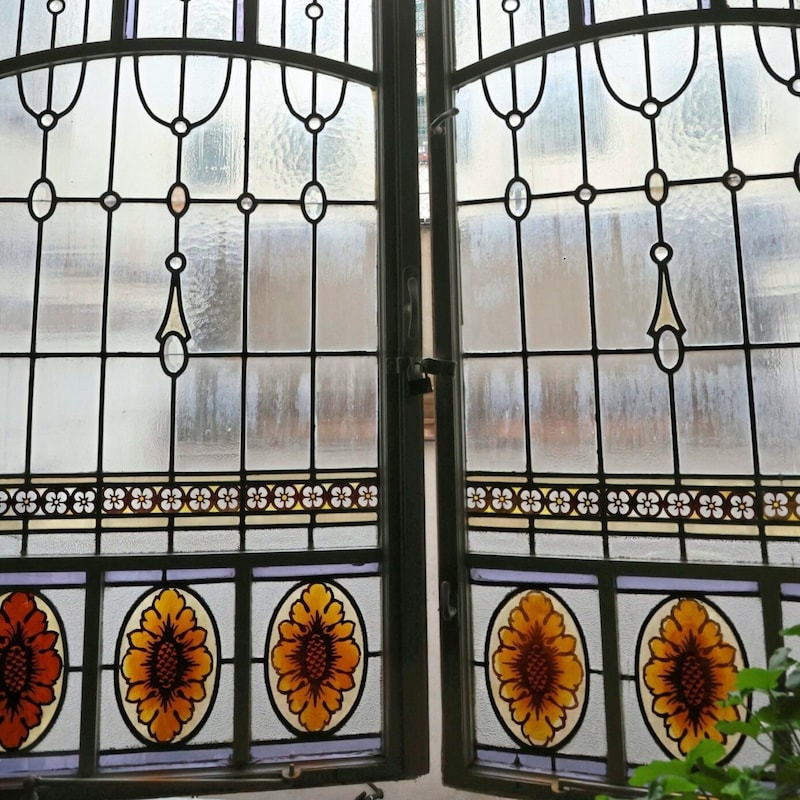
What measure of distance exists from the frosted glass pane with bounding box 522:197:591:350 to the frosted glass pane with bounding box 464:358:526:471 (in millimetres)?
96

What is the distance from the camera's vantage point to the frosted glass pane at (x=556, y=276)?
1.48 metres

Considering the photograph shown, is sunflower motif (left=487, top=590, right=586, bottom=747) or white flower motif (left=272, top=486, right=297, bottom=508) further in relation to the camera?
white flower motif (left=272, top=486, right=297, bottom=508)

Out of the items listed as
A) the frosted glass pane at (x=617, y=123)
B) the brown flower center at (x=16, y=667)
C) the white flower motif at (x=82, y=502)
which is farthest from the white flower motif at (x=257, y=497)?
the frosted glass pane at (x=617, y=123)

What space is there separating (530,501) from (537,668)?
36 cm

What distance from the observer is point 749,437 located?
53.8 inches

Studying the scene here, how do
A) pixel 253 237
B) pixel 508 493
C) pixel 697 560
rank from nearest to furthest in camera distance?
1. pixel 697 560
2. pixel 508 493
3. pixel 253 237

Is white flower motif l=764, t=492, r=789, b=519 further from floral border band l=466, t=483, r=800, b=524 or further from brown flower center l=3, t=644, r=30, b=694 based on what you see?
brown flower center l=3, t=644, r=30, b=694

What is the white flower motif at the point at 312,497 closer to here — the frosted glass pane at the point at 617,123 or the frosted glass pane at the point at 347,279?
the frosted glass pane at the point at 347,279

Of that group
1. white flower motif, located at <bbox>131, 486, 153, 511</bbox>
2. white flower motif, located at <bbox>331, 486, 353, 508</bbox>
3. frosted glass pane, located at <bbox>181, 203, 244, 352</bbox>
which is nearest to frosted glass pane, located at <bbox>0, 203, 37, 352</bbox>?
frosted glass pane, located at <bbox>181, 203, 244, 352</bbox>

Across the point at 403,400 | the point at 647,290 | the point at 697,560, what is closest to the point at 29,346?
the point at 403,400

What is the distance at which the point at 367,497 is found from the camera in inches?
59.5

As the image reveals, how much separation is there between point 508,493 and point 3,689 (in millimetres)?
1176

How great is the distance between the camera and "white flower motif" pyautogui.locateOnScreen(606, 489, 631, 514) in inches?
55.3

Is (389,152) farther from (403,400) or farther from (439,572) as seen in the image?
(439,572)
